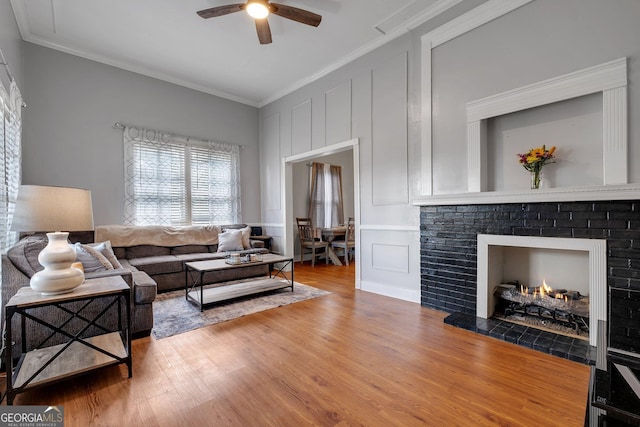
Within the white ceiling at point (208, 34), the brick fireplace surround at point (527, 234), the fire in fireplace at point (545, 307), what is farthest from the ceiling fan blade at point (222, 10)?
the fire in fireplace at point (545, 307)

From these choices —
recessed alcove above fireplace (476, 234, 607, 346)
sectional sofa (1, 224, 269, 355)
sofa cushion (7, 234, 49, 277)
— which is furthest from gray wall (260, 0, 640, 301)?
sofa cushion (7, 234, 49, 277)

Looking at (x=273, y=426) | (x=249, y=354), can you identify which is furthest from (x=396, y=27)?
(x=273, y=426)

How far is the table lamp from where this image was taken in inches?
68.6

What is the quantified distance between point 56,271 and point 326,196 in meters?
5.80

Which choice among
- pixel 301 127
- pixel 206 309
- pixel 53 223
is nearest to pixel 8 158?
pixel 53 223

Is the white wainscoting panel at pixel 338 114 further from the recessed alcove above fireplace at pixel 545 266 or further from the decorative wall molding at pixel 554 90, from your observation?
the recessed alcove above fireplace at pixel 545 266

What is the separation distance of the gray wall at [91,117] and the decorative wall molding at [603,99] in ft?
15.7

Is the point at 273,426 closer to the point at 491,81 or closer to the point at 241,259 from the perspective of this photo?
the point at 241,259

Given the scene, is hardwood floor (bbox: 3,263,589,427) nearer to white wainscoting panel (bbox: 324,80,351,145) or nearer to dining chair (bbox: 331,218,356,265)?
white wainscoting panel (bbox: 324,80,351,145)

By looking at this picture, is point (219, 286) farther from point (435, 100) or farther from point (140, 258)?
point (435, 100)

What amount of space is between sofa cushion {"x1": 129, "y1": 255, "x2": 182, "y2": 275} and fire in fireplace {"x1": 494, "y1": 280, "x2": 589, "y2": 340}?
3992 millimetres

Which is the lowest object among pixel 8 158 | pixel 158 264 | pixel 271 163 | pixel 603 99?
pixel 158 264

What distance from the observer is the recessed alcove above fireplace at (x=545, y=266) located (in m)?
2.24

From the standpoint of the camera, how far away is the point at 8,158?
263 cm
